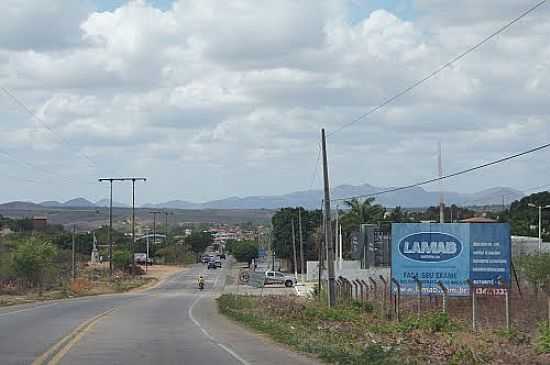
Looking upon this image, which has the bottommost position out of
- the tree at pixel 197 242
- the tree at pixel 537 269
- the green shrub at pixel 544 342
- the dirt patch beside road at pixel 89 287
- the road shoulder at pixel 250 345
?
the dirt patch beside road at pixel 89 287

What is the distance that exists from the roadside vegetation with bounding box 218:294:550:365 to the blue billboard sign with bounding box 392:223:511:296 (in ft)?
7.12

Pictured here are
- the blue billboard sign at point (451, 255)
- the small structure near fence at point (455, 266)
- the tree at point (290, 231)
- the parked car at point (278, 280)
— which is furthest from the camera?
the tree at point (290, 231)

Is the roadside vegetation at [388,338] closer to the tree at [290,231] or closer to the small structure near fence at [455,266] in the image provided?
the small structure near fence at [455,266]

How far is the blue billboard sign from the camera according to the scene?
32.9 meters

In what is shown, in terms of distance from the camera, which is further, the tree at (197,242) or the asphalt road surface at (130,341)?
the tree at (197,242)

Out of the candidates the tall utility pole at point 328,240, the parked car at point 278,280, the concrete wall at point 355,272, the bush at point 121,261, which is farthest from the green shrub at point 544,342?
the bush at point 121,261

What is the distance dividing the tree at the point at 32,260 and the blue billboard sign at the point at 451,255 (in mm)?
41536

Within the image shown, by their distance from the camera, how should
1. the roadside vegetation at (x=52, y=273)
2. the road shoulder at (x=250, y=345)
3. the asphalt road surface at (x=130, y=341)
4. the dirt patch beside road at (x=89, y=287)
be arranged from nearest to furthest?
the asphalt road surface at (x=130, y=341), the road shoulder at (x=250, y=345), the dirt patch beside road at (x=89, y=287), the roadside vegetation at (x=52, y=273)

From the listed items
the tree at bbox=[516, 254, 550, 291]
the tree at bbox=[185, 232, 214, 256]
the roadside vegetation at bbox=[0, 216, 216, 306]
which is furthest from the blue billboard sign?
the tree at bbox=[185, 232, 214, 256]

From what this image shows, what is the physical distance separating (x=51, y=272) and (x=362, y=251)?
32216 millimetres

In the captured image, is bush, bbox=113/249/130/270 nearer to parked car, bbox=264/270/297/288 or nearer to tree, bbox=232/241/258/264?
parked car, bbox=264/270/297/288

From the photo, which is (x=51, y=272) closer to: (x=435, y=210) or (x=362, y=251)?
(x=362, y=251)

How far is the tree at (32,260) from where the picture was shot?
227 ft

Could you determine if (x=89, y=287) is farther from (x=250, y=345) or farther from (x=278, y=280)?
(x=250, y=345)
